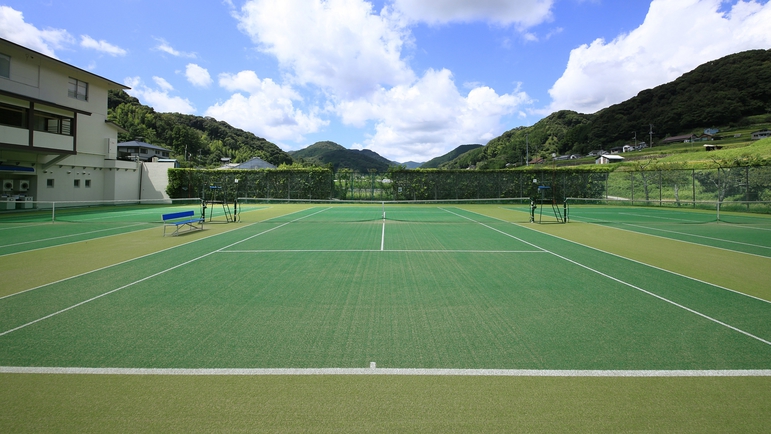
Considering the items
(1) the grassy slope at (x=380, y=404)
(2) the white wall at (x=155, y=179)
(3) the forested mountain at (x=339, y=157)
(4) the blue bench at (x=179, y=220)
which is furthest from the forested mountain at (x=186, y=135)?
(1) the grassy slope at (x=380, y=404)

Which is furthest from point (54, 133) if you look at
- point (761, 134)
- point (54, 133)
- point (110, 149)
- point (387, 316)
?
point (761, 134)

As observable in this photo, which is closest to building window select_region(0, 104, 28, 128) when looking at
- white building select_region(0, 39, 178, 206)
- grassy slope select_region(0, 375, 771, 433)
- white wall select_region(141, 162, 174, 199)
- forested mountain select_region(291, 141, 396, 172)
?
white building select_region(0, 39, 178, 206)

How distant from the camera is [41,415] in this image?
322 cm

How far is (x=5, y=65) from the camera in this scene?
26797 mm

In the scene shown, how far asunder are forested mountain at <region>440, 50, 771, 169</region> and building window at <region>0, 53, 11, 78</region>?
75.8 meters

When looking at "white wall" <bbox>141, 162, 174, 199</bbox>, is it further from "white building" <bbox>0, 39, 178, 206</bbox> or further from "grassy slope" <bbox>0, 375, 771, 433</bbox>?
"grassy slope" <bbox>0, 375, 771, 433</bbox>

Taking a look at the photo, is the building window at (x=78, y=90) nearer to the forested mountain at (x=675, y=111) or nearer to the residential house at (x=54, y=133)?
the residential house at (x=54, y=133)

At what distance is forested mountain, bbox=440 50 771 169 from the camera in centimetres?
8988

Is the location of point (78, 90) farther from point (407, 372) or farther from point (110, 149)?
point (407, 372)

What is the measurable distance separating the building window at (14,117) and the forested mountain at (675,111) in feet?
246

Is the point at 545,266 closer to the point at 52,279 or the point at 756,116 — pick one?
the point at 52,279

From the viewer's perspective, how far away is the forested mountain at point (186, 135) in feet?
272

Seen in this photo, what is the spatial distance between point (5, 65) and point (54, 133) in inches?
191

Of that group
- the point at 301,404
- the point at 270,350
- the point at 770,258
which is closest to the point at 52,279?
the point at 270,350
